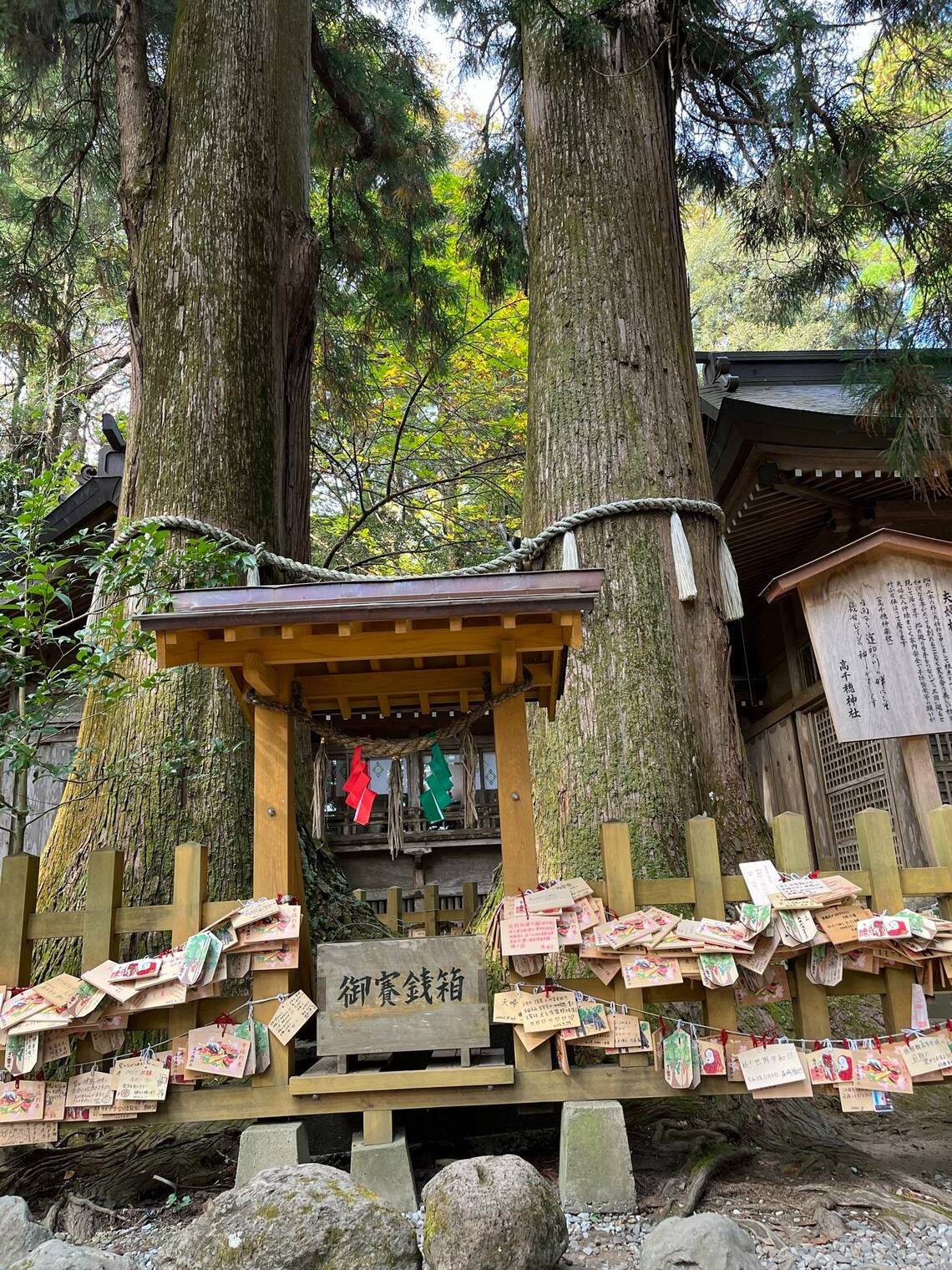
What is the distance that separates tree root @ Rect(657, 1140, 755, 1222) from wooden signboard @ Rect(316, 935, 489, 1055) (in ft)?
2.48

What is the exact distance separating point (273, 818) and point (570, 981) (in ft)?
3.96

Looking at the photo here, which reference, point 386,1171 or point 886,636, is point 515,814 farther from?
Answer: point 886,636

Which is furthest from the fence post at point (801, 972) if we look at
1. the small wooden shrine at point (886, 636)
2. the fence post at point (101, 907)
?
the fence post at point (101, 907)

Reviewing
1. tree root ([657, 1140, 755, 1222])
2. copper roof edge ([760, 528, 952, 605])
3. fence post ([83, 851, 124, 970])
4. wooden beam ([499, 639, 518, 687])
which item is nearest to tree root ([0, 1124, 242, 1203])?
fence post ([83, 851, 124, 970])

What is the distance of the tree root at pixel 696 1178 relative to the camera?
109 inches

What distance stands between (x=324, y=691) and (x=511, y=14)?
4835 mm

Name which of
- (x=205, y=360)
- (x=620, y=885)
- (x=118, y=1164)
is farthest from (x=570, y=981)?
Result: (x=205, y=360)

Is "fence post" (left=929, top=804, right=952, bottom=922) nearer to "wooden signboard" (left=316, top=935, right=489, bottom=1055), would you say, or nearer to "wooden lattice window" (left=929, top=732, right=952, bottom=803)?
"wooden signboard" (left=316, top=935, right=489, bottom=1055)

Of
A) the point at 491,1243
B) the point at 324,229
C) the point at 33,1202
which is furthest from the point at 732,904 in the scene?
the point at 324,229

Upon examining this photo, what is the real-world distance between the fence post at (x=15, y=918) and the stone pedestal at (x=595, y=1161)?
1.91m

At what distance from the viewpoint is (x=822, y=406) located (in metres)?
7.56

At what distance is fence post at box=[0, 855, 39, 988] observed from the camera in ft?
9.87

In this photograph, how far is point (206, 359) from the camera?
4.97 m

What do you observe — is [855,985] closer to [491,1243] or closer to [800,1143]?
[800,1143]
